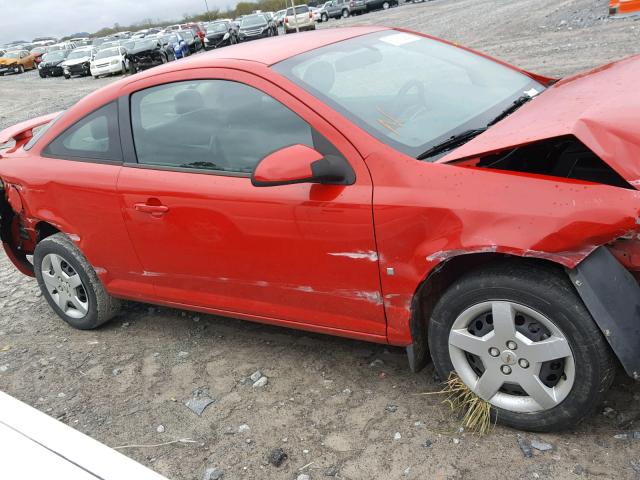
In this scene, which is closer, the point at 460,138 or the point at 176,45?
the point at 460,138

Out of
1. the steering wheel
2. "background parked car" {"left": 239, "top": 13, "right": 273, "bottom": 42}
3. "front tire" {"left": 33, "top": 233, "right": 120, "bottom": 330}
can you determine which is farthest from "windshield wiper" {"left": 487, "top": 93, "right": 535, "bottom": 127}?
"background parked car" {"left": 239, "top": 13, "right": 273, "bottom": 42}

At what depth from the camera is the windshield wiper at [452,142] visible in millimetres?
2842

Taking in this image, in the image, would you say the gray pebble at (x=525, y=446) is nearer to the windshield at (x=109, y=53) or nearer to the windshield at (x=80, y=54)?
the windshield at (x=109, y=53)

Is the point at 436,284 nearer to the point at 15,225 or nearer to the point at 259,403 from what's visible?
the point at 259,403

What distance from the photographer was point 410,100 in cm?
322

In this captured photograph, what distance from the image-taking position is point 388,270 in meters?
2.84

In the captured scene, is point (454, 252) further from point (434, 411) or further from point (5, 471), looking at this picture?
point (5, 471)

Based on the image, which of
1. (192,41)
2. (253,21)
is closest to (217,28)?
(192,41)

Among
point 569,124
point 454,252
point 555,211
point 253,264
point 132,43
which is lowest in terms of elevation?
point 132,43

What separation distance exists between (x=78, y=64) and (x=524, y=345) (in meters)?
33.7

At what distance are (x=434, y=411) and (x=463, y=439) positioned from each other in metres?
0.25

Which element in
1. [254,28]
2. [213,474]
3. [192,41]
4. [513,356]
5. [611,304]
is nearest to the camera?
[611,304]

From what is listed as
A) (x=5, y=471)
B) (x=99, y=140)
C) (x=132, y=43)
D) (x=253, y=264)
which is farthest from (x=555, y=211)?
(x=132, y=43)

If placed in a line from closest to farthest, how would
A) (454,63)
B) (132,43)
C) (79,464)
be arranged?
(79,464), (454,63), (132,43)
